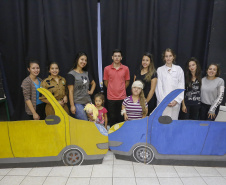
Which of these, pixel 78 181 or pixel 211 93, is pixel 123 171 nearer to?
pixel 78 181

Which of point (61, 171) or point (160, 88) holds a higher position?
point (160, 88)

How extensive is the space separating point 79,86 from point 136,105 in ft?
2.27

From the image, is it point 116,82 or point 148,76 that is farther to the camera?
point 116,82

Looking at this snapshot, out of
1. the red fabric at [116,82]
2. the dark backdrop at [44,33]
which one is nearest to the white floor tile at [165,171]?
the red fabric at [116,82]

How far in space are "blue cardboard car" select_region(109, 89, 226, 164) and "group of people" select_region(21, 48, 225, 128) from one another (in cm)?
24

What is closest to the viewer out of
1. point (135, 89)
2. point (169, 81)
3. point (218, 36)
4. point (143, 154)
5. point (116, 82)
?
point (143, 154)

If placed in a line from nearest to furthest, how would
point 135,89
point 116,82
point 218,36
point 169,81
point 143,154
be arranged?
point 143,154 < point 135,89 < point 169,81 < point 116,82 < point 218,36

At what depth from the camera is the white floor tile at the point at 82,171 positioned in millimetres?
1385

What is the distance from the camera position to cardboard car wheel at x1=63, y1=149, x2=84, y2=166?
150 centimetres

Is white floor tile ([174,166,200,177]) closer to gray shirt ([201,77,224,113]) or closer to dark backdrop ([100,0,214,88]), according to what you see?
gray shirt ([201,77,224,113])

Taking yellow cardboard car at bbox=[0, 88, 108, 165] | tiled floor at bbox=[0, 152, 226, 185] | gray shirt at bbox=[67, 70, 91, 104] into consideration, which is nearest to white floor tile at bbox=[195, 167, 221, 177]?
tiled floor at bbox=[0, 152, 226, 185]

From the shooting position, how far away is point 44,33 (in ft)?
7.60

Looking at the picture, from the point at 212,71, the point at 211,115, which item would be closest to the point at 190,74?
the point at 212,71

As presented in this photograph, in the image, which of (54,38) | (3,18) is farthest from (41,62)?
(3,18)
